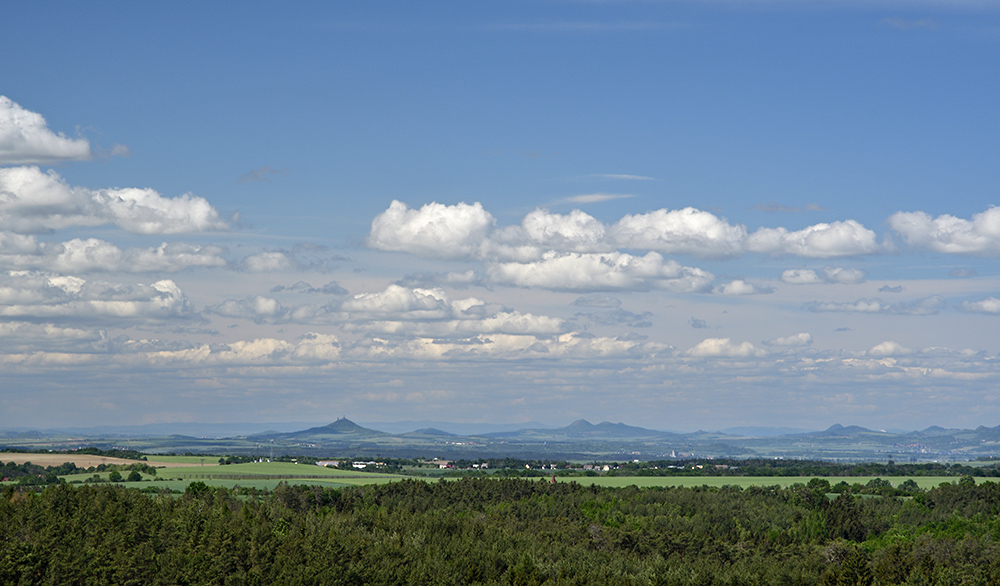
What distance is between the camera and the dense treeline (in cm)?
10419

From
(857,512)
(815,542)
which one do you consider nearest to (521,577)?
(815,542)

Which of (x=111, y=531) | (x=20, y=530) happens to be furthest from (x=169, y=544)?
(x=20, y=530)

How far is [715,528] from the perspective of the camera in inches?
7136

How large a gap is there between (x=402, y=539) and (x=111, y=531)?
3600 centimetres

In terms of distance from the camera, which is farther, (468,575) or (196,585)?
(468,575)

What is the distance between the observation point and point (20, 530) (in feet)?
382

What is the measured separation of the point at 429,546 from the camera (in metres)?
132

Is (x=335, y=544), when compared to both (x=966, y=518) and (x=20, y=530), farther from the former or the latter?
(x=966, y=518)

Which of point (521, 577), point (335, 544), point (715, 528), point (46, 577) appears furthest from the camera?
point (715, 528)

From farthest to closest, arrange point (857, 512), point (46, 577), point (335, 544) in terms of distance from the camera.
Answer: point (857, 512), point (335, 544), point (46, 577)

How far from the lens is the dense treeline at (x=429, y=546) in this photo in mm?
104188

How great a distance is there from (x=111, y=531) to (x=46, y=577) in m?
23.3

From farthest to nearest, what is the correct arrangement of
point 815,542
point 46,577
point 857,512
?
point 857,512
point 815,542
point 46,577

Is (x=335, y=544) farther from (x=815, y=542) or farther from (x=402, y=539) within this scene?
(x=815, y=542)
